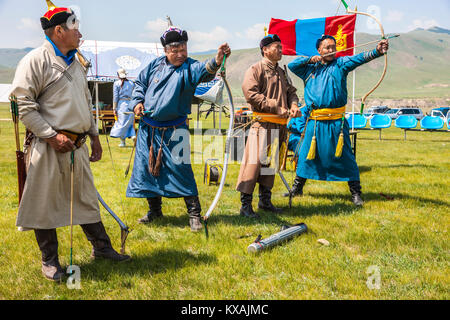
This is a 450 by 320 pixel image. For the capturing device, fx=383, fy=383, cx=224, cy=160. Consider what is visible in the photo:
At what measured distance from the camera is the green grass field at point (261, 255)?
278cm

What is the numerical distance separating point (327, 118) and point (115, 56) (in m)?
13.1

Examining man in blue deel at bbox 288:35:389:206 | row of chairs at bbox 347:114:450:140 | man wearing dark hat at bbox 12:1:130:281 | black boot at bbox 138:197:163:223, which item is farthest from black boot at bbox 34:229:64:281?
row of chairs at bbox 347:114:450:140

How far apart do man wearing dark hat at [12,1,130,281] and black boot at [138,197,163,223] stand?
1.44m

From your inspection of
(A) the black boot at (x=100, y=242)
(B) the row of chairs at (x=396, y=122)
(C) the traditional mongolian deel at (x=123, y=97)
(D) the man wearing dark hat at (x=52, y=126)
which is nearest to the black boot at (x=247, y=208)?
(A) the black boot at (x=100, y=242)

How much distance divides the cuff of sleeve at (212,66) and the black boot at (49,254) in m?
2.07

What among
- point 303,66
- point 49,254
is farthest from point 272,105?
point 49,254

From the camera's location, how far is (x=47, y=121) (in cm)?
279

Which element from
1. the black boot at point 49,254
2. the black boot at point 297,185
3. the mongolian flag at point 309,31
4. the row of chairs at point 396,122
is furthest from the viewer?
the row of chairs at point 396,122

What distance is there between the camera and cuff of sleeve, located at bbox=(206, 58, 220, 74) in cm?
378

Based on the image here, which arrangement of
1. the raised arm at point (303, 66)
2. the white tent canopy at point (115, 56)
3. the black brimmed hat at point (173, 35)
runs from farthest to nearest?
1. the white tent canopy at point (115, 56)
2. the raised arm at point (303, 66)
3. the black brimmed hat at point (173, 35)

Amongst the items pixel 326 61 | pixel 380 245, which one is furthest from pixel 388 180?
pixel 380 245

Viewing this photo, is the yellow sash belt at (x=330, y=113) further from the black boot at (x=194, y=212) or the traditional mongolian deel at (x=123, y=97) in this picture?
the traditional mongolian deel at (x=123, y=97)

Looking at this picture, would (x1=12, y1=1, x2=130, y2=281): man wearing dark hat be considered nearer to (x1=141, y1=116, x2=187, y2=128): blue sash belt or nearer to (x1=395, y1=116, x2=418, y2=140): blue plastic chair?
(x1=141, y1=116, x2=187, y2=128): blue sash belt

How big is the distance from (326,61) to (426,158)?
6.14 metres
